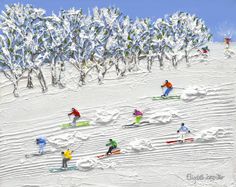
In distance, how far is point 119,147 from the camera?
6.09 m

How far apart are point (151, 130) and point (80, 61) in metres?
1.39

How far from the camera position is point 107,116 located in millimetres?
6086

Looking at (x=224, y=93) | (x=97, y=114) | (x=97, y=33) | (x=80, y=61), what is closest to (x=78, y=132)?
(x=97, y=114)

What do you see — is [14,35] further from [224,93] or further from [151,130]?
[224,93]

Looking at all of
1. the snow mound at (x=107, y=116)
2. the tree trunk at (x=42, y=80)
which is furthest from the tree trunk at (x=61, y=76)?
the snow mound at (x=107, y=116)

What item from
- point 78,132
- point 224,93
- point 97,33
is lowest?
point 78,132

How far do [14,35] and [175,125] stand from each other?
2598 millimetres

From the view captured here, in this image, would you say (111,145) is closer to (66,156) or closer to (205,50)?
(66,156)

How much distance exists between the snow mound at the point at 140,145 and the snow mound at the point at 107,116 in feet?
1.44

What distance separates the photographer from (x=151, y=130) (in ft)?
19.9

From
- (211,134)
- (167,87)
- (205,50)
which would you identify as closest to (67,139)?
(167,87)

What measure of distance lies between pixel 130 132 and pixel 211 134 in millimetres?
1098

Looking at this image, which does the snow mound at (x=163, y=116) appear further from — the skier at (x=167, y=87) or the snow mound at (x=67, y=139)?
the snow mound at (x=67, y=139)

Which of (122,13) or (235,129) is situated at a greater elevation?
(122,13)
